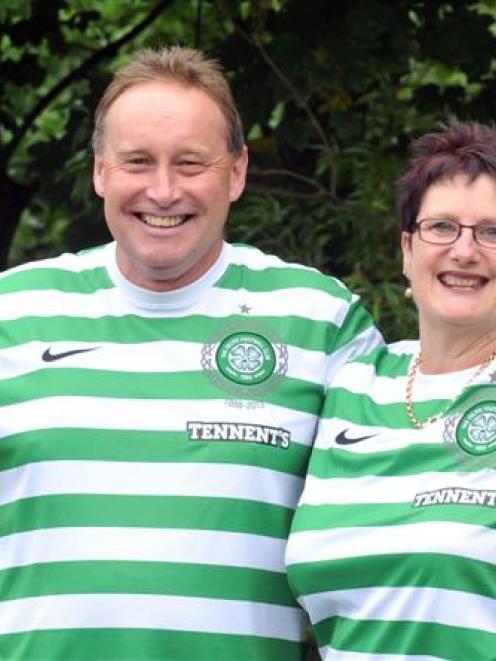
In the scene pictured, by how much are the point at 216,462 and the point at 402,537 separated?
0.49 meters

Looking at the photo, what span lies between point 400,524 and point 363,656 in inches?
11.3

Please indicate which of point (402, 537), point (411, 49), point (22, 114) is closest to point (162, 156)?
point (402, 537)

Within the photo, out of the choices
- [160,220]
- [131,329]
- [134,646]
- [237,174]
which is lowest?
[134,646]

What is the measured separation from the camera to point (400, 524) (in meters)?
3.94

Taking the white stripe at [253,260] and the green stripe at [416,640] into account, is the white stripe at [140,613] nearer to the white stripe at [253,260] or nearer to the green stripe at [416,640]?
the green stripe at [416,640]

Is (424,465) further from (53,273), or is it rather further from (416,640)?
→ (53,273)

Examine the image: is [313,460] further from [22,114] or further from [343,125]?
[22,114]

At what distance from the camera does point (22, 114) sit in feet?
25.1

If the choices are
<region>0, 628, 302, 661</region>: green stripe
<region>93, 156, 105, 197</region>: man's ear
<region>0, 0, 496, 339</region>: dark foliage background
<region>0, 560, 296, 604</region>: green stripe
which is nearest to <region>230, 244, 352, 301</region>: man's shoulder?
<region>93, 156, 105, 197</region>: man's ear

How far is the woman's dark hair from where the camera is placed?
418 cm

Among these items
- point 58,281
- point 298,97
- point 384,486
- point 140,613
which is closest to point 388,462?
point 384,486

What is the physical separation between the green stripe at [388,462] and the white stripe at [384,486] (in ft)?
0.04

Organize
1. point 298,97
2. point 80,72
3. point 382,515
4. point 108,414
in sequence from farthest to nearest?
1. point 80,72
2. point 298,97
3. point 108,414
4. point 382,515

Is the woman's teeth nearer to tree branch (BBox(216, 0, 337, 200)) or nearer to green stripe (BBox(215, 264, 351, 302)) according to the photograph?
green stripe (BBox(215, 264, 351, 302))
